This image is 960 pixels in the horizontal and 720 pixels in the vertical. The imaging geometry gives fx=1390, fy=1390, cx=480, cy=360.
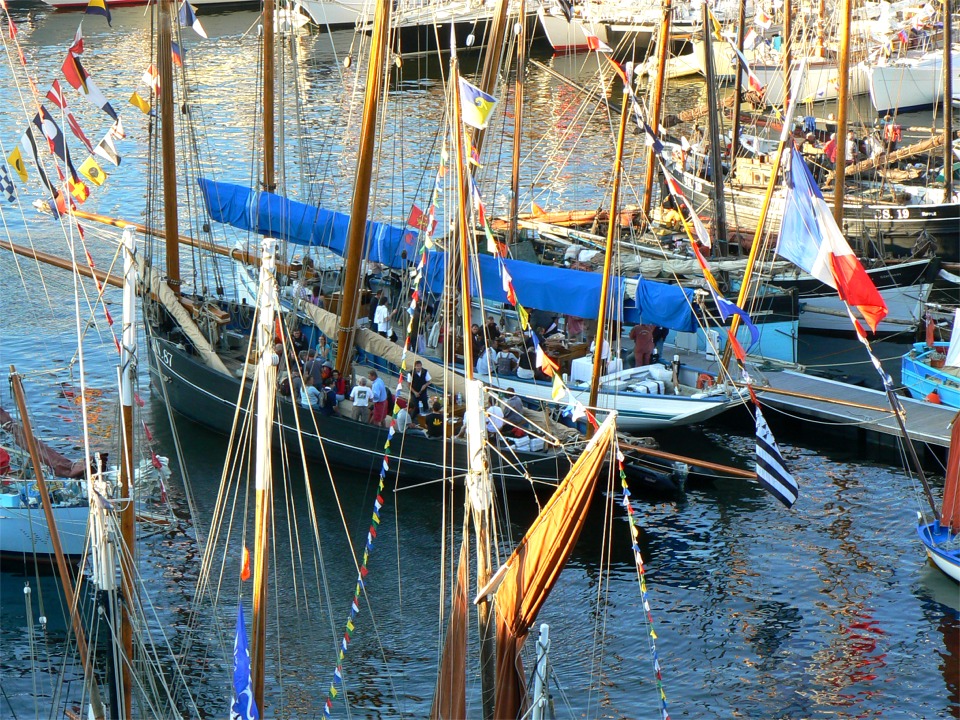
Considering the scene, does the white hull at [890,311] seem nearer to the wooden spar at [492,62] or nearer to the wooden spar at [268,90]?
the wooden spar at [492,62]

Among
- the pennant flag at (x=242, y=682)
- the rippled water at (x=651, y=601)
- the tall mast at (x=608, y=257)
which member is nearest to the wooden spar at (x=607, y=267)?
the tall mast at (x=608, y=257)

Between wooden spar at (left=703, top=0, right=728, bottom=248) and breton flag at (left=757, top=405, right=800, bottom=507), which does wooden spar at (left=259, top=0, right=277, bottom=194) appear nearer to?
wooden spar at (left=703, top=0, right=728, bottom=248)

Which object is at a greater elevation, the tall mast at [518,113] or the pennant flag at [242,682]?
the tall mast at [518,113]

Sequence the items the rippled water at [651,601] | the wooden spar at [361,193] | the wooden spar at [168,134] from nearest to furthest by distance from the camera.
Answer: the rippled water at [651,601], the wooden spar at [361,193], the wooden spar at [168,134]

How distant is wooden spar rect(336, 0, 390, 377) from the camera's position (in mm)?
28547

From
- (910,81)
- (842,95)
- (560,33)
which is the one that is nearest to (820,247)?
(842,95)

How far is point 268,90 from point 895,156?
24229 millimetres

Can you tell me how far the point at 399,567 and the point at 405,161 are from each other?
3382 centimetres

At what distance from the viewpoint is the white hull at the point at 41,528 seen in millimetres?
26484

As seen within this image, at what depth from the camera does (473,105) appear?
20.8m

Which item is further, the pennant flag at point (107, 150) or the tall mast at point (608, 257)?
the pennant flag at point (107, 150)

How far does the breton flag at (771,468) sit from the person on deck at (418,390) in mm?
8918

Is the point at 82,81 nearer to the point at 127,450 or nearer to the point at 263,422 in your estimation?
the point at 127,450

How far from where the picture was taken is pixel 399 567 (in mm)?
27531
